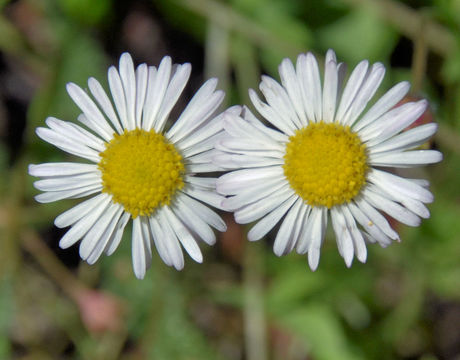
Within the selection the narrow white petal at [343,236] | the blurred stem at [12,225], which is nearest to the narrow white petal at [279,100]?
the narrow white petal at [343,236]

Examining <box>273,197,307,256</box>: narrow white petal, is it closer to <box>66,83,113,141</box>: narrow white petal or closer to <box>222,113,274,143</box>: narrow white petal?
<box>222,113,274,143</box>: narrow white petal

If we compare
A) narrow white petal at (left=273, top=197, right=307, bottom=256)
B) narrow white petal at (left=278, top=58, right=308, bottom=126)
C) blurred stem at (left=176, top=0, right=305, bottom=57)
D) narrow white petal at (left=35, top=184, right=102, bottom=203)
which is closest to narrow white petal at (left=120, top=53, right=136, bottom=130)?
narrow white petal at (left=35, top=184, right=102, bottom=203)

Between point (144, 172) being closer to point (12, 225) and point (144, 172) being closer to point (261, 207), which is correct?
point (261, 207)

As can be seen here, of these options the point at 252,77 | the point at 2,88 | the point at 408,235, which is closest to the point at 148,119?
the point at 252,77

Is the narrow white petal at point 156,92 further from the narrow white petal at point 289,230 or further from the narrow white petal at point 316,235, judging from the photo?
the narrow white petal at point 316,235

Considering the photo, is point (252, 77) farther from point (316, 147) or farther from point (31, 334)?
point (31, 334)

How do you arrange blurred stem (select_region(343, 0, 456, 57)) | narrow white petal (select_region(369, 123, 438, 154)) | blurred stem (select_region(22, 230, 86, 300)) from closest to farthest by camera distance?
narrow white petal (select_region(369, 123, 438, 154)) < blurred stem (select_region(343, 0, 456, 57)) < blurred stem (select_region(22, 230, 86, 300))
